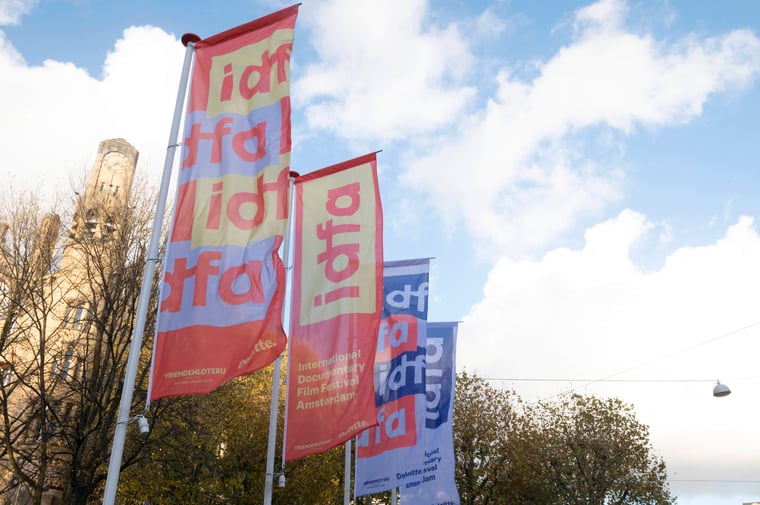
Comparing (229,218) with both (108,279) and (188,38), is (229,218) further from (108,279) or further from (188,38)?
(108,279)

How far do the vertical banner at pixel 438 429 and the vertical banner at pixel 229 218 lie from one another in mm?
9925

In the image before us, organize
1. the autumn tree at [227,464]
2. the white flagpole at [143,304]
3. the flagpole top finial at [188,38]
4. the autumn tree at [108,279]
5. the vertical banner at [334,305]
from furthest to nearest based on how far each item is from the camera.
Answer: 1. the autumn tree at [227,464]
2. the autumn tree at [108,279]
3. the vertical banner at [334,305]
4. the flagpole top finial at [188,38]
5. the white flagpole at [143,304]

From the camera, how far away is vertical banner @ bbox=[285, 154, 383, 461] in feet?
39.4

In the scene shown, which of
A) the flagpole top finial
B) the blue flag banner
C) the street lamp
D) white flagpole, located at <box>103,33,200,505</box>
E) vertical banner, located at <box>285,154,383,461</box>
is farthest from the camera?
the street lamp

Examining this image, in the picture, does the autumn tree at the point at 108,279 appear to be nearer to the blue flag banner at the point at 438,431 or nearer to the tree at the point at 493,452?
the blue flag banner at the point at 438,431

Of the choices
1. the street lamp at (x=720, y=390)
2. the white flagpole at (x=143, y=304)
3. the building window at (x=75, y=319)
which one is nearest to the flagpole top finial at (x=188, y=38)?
the white flagpole at (x=143, y=304)

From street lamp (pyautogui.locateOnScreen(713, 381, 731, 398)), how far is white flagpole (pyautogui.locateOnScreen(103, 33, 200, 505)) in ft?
75.7

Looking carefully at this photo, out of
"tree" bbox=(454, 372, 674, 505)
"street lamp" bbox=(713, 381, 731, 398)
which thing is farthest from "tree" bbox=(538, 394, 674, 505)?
"street lamp" bbox=(713, 381, 731, 398)

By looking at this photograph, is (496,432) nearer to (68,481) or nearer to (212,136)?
(68,481)

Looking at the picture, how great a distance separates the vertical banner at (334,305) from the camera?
39.4ft

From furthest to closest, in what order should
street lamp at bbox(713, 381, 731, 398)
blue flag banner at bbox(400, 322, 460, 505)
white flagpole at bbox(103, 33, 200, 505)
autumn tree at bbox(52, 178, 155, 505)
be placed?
street lamp at bbox(713, 381, 731, 398) < autumn tree at bbox(52, 178, 155, 505) < blue flag banner at bbox(400, 322, 460, 505) < white flagpole at bbox(103, 33, 200, 505)

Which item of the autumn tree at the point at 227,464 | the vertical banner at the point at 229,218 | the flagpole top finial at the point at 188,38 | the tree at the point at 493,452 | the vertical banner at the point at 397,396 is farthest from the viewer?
the tree at the point at 493,452

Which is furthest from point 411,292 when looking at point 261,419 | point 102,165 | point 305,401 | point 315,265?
point 102,165

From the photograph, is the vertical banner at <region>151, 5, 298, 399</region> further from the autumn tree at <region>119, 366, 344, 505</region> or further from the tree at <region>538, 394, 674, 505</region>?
the tree at <region>538, 394, 674, 505</region>
